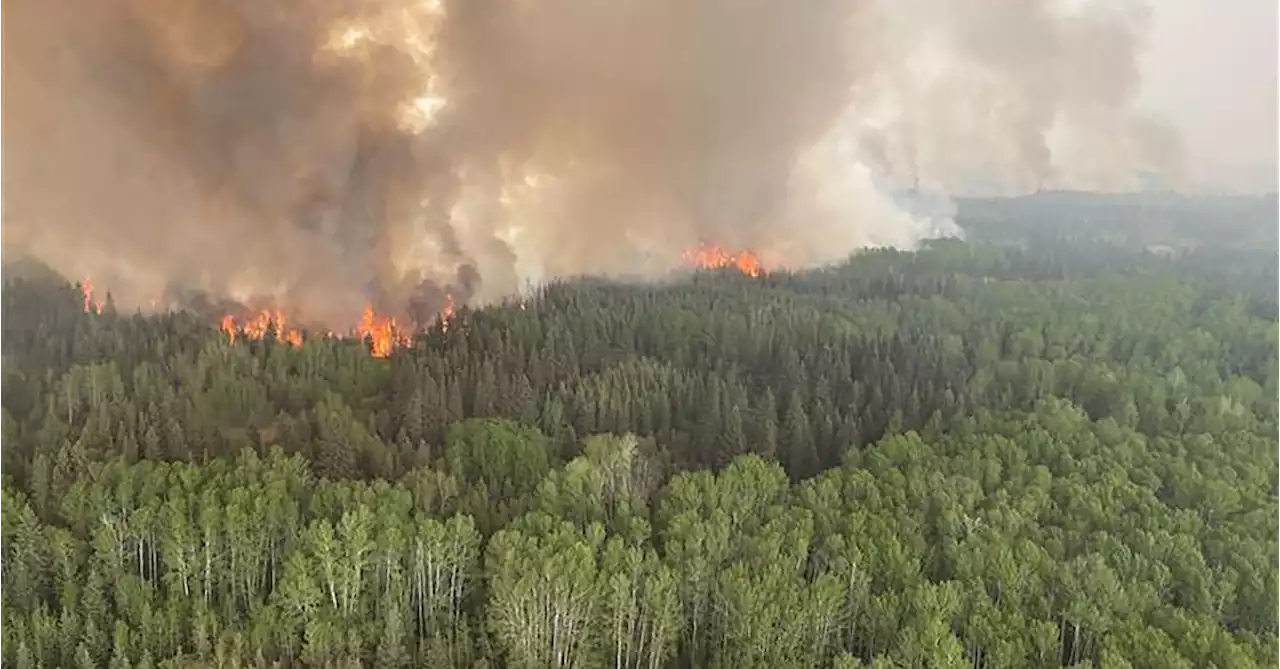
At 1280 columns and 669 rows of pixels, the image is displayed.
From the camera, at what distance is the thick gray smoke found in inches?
392

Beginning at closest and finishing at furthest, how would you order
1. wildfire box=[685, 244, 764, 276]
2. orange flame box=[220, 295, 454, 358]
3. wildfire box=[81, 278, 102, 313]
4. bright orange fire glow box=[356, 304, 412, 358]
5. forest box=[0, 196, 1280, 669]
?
forest box=[0, 196, 1280, 669]
bright orange fire glow box=[356, 304, 412, 358]
orange flame box=[220, 295, 454, 358]
wildfire box=[81, 278, 102, 313]
wildfire box=[685, 244, 764, 276]

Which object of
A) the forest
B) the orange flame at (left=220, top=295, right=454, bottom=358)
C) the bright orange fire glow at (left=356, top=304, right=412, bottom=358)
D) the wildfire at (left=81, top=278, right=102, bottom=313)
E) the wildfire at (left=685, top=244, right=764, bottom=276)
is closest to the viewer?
the forest

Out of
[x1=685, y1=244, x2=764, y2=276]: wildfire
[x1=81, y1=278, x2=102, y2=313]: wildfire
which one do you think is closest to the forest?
[x1=81, y1=278, x2=102, y2=313]: wildfire

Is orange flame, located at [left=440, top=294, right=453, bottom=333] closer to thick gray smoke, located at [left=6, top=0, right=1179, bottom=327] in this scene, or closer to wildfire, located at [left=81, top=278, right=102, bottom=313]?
thick gray smoke, located at [left=6, top=0, right=1179, bottom=327]

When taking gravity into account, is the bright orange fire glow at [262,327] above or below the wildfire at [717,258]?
below

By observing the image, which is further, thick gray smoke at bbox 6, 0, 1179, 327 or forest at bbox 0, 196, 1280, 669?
thick gray smoke at bbox 6, 0, 1179, 327

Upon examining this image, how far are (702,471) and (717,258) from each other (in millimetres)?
3178

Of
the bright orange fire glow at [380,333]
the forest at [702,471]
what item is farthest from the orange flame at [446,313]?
the bright orange fire glow at [380,333]

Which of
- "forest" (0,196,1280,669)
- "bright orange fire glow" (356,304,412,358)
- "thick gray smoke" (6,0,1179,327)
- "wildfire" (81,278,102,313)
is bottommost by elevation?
"forest" (0,196,1280,669)

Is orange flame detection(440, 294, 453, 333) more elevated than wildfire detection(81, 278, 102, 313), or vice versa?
wildfire detection(81, 278, 102, 313)

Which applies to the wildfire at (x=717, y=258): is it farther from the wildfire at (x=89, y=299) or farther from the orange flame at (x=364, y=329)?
the wildfire at (x=89, y=299)

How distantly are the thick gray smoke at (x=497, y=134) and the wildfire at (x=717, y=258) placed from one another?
0.17 meters

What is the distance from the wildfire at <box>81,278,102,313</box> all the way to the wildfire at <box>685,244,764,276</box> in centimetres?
614

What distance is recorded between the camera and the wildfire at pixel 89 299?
34.1 feet
